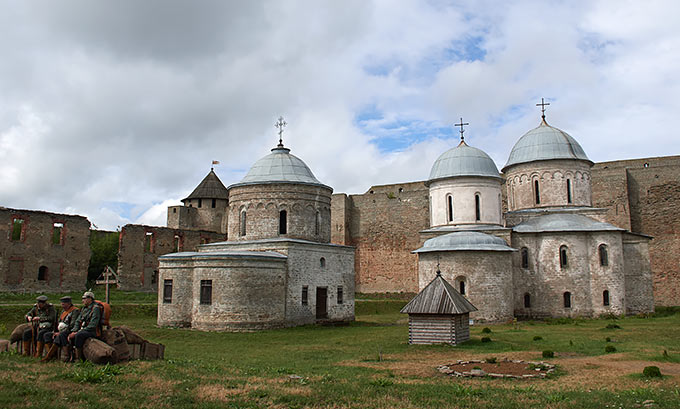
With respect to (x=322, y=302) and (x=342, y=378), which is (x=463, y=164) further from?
(x=342, y=378)

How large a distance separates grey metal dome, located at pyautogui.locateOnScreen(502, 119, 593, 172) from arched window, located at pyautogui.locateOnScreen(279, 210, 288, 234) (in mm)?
14366

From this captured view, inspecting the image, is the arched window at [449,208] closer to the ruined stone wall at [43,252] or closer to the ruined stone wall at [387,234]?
the ruined stone wall at [387,234]

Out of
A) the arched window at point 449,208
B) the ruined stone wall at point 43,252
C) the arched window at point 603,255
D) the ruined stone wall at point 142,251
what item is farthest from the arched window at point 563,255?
the ruined stone wall at point 43,252

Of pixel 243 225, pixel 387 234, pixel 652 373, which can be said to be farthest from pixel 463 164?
pixel 652 373

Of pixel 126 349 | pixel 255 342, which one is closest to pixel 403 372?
pixel 126 349

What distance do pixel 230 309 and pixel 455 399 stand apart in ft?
44.1

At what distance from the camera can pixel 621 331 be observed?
64.8 ft

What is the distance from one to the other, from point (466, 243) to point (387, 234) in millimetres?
17210

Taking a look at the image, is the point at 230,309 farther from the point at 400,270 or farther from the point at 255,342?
the point at 400,270

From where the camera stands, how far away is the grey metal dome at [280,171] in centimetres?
2458

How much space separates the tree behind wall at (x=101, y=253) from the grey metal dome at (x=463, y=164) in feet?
Result: 80.9

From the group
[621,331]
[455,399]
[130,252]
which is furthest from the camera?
[130,252]

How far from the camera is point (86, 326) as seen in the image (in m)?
9.30

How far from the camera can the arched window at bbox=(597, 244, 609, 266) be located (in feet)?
85.1
